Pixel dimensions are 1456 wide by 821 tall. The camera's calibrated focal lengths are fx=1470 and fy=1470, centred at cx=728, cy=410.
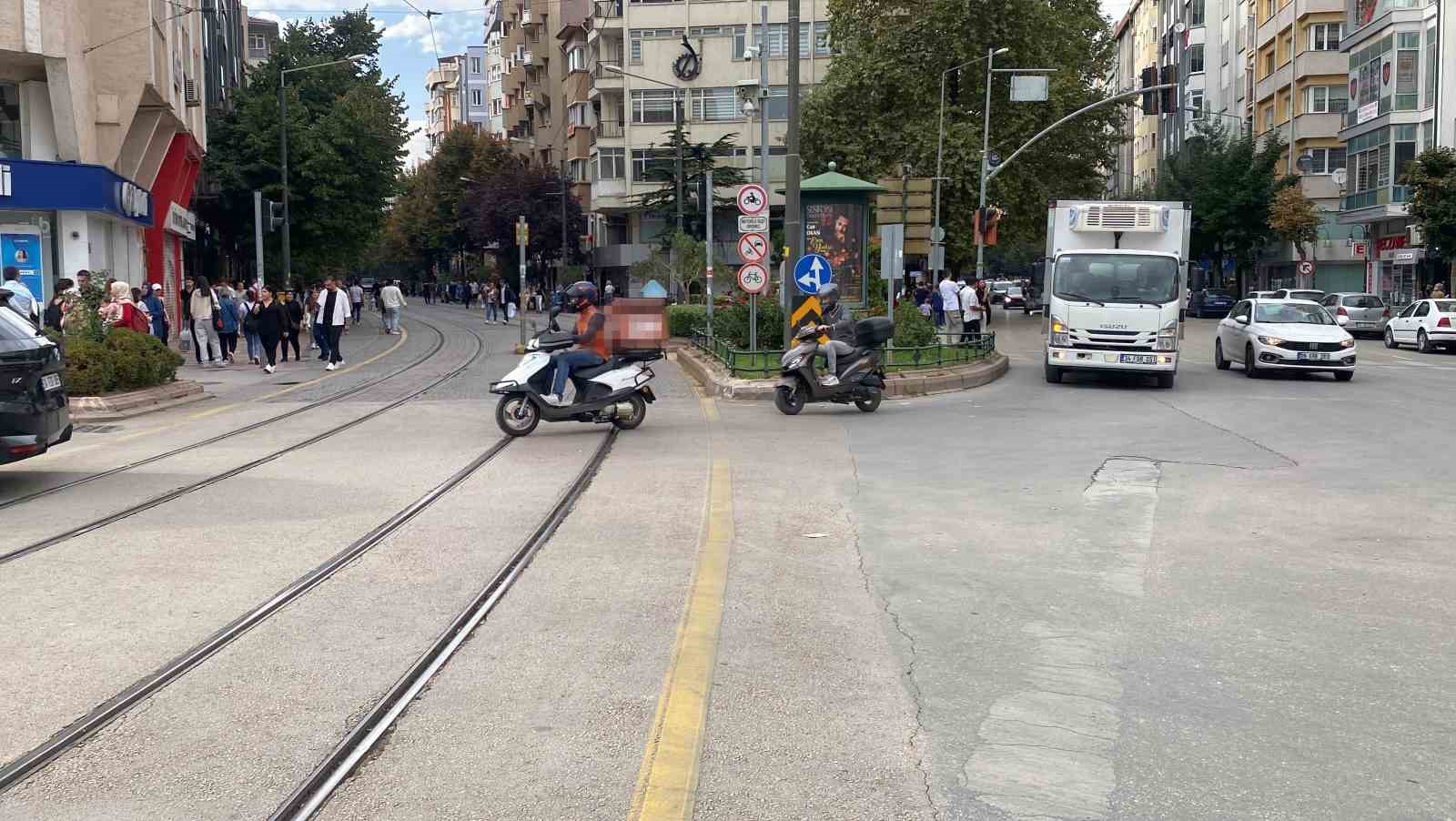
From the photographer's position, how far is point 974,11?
5212 centimetres

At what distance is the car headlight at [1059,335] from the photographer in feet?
73.6

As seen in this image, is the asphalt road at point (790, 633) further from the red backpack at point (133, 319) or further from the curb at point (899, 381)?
the red backpack at point (133, 319)

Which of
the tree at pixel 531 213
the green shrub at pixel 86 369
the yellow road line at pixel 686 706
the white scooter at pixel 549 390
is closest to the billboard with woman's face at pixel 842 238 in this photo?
the white scooter at pixel 549 390

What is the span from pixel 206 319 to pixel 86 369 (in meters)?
10.5

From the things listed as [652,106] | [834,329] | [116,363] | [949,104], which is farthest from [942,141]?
[116,363]

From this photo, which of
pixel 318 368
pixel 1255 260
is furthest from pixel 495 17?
pixel 318 368

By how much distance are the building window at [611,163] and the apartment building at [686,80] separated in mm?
44

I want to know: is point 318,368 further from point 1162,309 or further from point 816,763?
point 816,763

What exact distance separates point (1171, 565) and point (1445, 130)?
48.6 metres

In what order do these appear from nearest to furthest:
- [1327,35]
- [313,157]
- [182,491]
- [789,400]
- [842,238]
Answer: [182,491], [789,400], [842,238], [313,157], [1327,35]

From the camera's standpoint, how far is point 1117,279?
22.5 metres

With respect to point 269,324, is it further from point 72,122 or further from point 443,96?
point 443,96

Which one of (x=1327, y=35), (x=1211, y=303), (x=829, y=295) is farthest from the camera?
(x=1327, y=35)

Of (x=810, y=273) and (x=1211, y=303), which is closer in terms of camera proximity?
(x=810, y=273)
